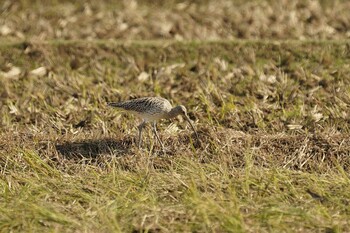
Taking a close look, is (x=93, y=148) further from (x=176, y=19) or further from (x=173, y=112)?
(x=176, y=19)

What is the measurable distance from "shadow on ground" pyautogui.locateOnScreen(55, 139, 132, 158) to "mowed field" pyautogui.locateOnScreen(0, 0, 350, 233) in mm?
16

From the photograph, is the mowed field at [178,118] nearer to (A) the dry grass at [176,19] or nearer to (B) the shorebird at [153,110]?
(A) the dry grass at [176,19]

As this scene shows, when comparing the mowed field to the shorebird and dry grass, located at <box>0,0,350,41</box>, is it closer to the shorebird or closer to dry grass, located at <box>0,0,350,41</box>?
dry grass, located at <box>0,0,350,41</box>

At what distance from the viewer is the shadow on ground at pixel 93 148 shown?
27.1ft

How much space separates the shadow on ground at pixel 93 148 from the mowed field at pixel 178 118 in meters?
0.02

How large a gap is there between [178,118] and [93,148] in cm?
141

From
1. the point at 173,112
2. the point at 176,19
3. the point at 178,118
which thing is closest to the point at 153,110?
the point at 173,112

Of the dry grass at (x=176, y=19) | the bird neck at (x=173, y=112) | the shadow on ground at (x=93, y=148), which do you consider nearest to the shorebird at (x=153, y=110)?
the bird neck at (x=173, y=112)

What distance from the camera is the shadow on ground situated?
326 inches

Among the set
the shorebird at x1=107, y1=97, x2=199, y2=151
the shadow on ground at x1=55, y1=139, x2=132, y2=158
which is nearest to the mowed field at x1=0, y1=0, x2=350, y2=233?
the shadow on ground at x1=55, y1=139, x2=132, y2=158

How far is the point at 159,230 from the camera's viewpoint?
20.9 ft

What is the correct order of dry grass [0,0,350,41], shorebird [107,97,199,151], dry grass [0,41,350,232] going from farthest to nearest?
dry grass [0,0,350,41] < shorebird [107,97,199,151] < dry grass [0,41,350,232]

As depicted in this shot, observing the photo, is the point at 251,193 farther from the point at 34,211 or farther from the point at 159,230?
the point at 34,211

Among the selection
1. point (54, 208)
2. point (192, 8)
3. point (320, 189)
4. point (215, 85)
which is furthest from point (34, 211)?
point (192, 8)
